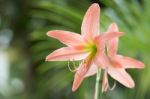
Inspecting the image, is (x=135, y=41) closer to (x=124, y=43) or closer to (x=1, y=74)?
(x=124, y=43)

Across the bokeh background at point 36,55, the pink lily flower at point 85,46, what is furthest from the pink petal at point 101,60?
the bokeh background at point 36,55

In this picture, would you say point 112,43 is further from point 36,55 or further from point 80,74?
point 36,55

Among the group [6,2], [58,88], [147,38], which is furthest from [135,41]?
[6,2]

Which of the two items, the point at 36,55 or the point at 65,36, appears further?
the point at 36,55

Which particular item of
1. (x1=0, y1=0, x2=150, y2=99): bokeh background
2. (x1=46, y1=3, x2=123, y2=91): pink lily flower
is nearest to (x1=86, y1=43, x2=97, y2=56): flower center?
(x1=46, y1=3, x2=123, y2=91): pink lily flower

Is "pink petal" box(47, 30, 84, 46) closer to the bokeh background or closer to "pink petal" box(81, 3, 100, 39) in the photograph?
"pink petal" box(81, 3, 100, 39)

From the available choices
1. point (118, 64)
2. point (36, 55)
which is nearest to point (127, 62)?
point (118, 64)

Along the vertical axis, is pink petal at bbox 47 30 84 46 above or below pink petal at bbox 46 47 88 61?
above
